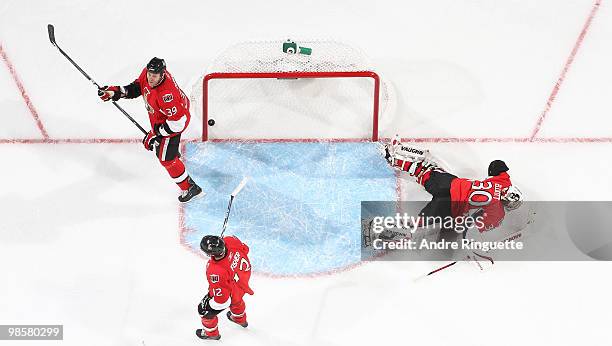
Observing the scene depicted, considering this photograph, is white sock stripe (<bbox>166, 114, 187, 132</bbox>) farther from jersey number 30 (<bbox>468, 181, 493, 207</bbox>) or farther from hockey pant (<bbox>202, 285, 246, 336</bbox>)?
jersey number 30 (<bbox>468, 181, 493, 207</bbox>)

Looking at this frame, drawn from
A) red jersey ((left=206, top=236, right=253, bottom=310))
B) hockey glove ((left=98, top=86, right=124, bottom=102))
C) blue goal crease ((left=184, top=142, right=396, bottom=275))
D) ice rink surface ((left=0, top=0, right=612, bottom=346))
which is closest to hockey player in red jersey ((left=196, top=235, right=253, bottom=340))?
red jersey ((left=206, top=236, right=253, bottom=310))

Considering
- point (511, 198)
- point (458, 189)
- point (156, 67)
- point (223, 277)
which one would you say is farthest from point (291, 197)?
point (511, 198)

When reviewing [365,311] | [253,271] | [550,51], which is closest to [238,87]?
[253,271]

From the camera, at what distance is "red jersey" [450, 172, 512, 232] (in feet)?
19.4

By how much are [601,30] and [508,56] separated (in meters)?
0.80

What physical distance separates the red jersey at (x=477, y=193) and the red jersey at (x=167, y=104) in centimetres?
184

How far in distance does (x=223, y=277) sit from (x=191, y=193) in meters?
1.21

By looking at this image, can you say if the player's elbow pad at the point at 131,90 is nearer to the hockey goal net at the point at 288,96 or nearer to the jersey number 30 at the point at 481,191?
the hockey goal net at the point at 288,96

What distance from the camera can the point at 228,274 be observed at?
5168mm

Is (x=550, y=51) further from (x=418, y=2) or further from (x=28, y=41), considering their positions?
(x=28, y=41)

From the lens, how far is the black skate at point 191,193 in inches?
244

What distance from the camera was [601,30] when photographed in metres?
7.10

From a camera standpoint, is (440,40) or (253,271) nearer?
(253,271)

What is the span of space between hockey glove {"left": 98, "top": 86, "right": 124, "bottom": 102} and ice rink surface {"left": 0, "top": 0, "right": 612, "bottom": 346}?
76 centimetres
